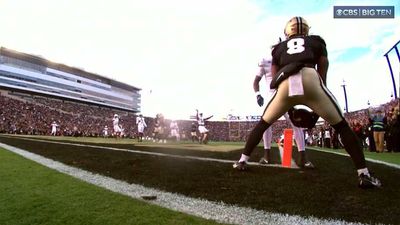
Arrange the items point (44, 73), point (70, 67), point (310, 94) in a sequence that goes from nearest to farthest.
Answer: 1. point (310, 94)
2. point (44, 73)
3. point (70, 67)

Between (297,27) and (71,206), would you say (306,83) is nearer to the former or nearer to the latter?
(297,27)

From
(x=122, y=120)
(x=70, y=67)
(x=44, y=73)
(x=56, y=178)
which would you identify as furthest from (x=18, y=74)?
(x=56, y=178)

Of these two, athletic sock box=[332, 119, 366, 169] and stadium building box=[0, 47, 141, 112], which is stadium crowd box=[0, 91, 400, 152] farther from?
stadium building box=[0, 47, 141, 112]

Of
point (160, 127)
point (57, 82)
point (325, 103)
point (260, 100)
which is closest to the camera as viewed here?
point (325, 103)

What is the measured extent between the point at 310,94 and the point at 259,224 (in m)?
1.90

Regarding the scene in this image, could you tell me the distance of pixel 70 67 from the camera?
337 ft

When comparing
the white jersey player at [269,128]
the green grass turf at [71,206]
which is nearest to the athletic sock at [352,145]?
the white jersey player at [269,128]

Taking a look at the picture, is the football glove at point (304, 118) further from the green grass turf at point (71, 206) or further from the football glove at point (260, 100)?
the green grass turf at point (71, 206)

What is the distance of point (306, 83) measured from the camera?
4.21 meters

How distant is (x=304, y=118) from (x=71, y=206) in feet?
9.20

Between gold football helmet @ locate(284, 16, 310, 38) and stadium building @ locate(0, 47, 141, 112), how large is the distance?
281 feet

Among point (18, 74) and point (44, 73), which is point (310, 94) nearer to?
point (18, 74)

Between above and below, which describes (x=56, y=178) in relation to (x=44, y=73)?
below

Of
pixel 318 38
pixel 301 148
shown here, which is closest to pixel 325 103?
pixel 318 38
